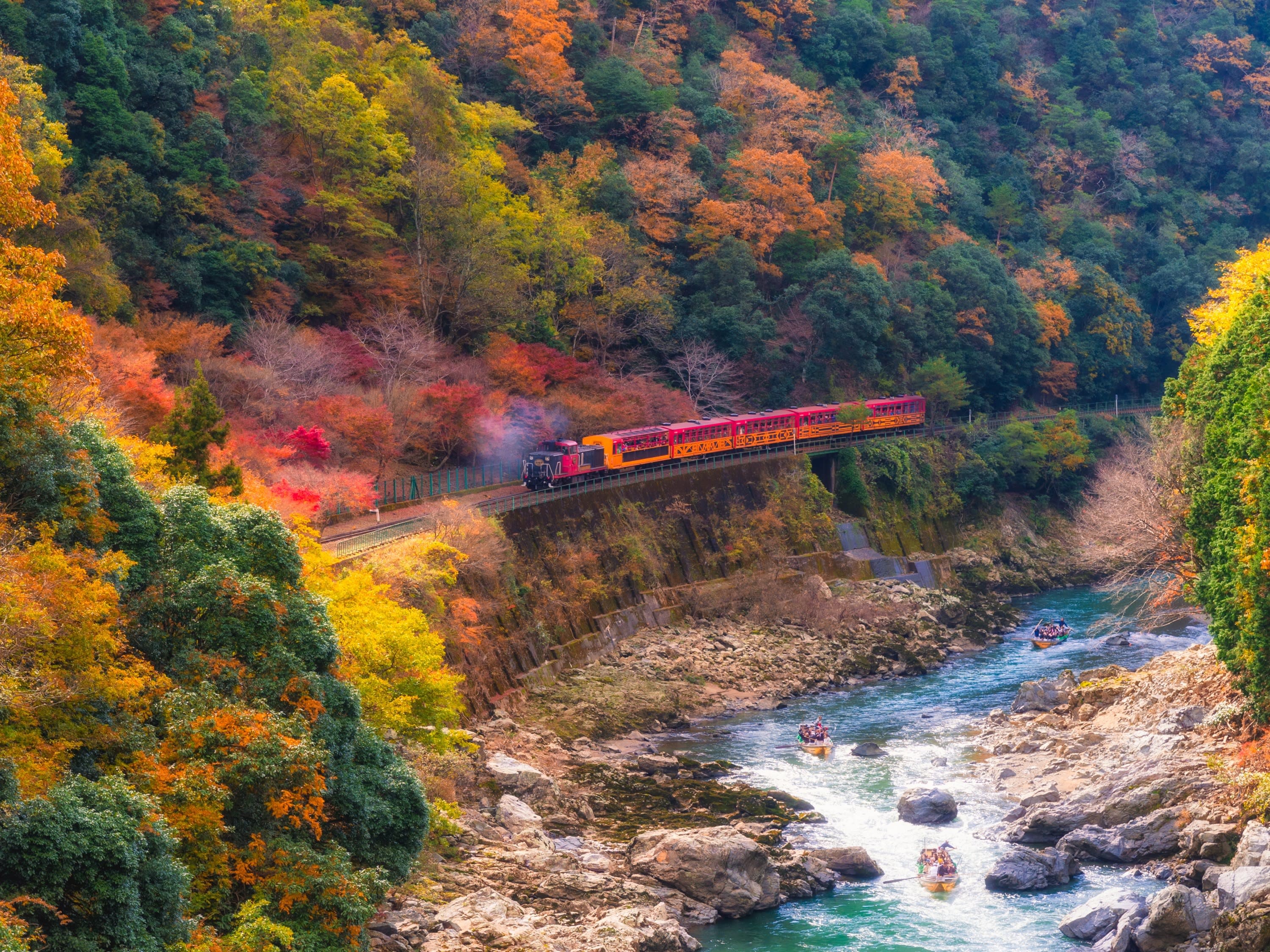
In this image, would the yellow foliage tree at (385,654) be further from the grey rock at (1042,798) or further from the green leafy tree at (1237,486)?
the green leafy tree at (1237,486)

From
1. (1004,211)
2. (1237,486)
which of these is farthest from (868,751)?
(1004,211)

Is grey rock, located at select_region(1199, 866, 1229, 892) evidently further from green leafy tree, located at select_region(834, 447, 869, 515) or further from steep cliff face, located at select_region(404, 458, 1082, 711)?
green leafy tree, located at select_region(834, 447, 869, 515)

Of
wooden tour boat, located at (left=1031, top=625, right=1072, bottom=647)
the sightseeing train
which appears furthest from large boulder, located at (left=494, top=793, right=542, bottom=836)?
wooden tour boat, located at (left=1031, top=625, right=1072, bottom=647)

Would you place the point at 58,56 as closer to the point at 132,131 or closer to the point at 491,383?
the point at 132,131

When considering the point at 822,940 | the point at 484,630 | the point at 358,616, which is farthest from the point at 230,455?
the point at 822,940

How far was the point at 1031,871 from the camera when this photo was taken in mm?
27812

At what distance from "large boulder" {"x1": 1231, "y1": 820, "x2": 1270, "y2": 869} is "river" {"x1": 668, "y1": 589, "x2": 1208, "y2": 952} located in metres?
2.08

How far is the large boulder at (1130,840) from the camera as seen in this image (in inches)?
1123

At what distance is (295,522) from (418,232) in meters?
27.5

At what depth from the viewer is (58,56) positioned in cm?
4400

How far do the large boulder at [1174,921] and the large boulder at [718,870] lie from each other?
7.30 meters

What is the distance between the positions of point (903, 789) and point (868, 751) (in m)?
3.13

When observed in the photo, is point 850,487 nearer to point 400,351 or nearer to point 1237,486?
point 400,351

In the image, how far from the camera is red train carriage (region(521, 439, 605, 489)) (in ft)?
156
